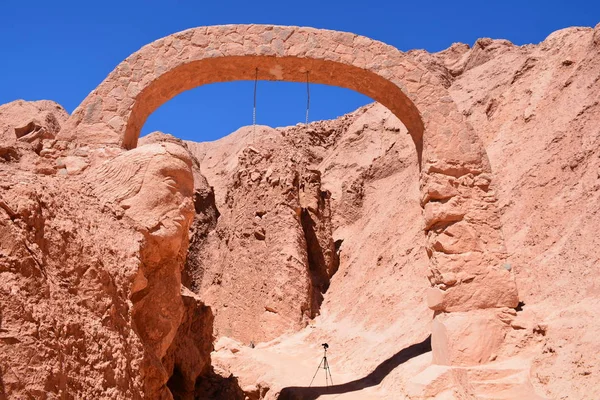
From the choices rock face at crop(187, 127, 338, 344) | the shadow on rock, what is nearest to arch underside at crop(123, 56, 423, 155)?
the shadow on rock

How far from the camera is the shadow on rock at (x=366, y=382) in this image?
7.55 meters

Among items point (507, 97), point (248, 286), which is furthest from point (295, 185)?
point (507, 97)

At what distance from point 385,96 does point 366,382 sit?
12.2ft

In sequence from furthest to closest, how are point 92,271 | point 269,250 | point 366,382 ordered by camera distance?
1. point 269,250
2. point 366,382
3. point 92,271

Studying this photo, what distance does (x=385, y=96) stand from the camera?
7.43m

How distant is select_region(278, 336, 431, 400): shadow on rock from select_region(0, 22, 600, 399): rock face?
2.0 inches

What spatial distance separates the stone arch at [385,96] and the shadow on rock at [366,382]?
151 centimetres

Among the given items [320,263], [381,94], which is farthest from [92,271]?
[320,263]

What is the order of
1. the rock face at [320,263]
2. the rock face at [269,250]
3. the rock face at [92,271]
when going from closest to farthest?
the rock face at [92,271], the rock face at [320,263], the rock face at [269,250]

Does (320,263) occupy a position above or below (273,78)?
above

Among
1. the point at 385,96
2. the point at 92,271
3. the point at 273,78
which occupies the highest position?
the point at 273,78

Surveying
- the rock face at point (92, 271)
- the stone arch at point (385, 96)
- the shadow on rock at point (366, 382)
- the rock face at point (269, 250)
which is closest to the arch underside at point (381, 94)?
the stone arch at point (385, 96)

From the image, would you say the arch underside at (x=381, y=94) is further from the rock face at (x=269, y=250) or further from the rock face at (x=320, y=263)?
the rock face at (x=269, y=250)

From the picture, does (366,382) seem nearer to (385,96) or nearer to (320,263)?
(385,96)
